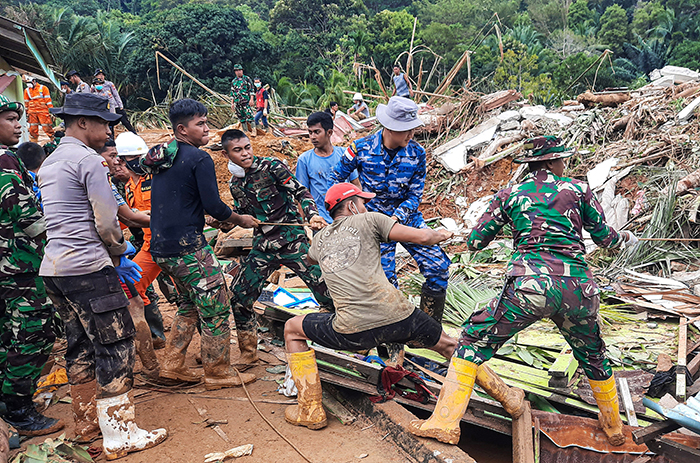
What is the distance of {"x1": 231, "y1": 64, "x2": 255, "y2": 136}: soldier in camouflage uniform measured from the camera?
13539 mm

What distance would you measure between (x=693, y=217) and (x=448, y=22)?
122ft

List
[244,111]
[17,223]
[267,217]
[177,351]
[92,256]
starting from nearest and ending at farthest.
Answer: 1. [92,256]
2. [17,223]
3. [177,351]
4. [267,217]
5. [244,111]

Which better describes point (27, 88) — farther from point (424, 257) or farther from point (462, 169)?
point (424, 257)

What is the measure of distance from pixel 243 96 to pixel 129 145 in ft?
29.3

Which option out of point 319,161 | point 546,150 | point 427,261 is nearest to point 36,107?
point 319,161

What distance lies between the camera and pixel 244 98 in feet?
45.0

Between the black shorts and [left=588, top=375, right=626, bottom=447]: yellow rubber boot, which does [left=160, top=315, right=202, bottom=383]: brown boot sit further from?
[left=588, top=375, right=626, bottom=447]: yellow rubber boot

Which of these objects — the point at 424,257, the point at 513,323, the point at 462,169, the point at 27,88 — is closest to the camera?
the point at 513,323

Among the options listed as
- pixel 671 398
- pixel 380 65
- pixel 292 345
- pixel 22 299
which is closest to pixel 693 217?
pixel 671 398

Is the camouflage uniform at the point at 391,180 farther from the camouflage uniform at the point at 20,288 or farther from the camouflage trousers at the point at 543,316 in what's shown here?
the camouflage uniform at the point at 20,288

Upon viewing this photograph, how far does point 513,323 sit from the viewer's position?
10.9 feet

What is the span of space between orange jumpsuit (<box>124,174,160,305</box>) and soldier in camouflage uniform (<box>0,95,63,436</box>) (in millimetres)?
1020

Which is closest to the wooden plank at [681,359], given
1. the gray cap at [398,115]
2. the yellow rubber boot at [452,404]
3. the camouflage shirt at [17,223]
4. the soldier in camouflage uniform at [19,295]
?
the yellow rubber boot at [452,404]

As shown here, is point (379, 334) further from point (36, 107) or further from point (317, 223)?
point (36, 107)
